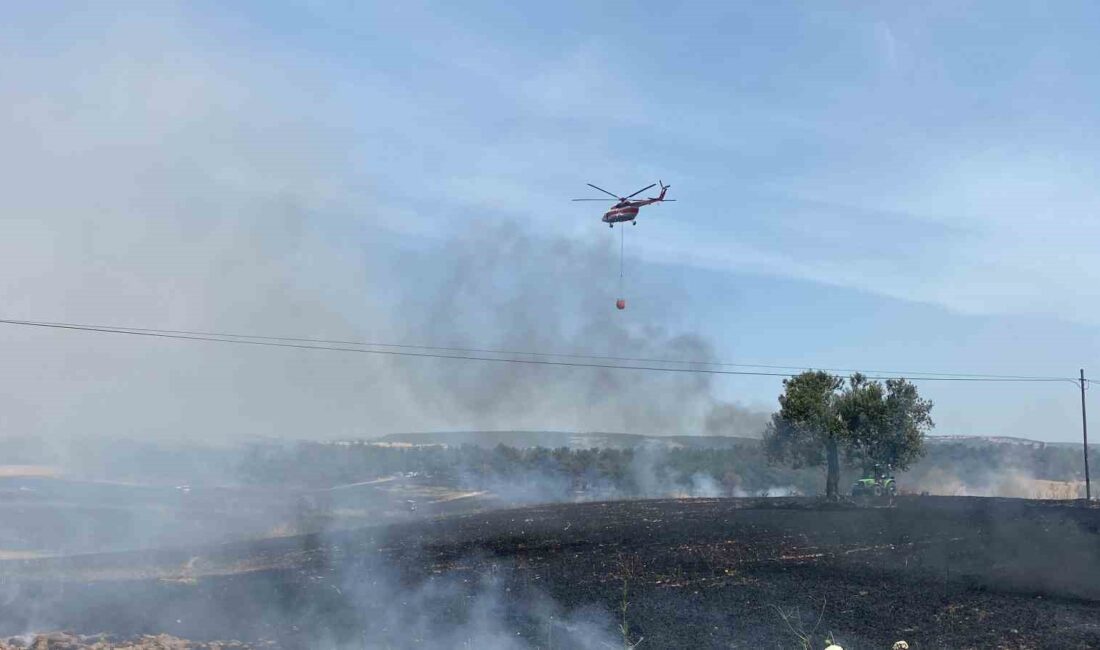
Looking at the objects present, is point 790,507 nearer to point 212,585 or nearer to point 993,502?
point 993,502

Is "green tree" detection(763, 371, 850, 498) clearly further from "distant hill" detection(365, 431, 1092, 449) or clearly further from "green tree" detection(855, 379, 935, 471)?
"distant hill" detection(365, 431, 1092, 449)

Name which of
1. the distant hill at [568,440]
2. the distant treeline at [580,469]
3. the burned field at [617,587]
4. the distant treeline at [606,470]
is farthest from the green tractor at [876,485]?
the distant hill at [568,440]

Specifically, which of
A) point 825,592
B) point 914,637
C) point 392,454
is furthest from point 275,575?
point 392,454

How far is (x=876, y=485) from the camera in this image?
174ft

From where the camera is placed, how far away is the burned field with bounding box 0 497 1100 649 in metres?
18.6

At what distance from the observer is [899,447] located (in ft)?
173

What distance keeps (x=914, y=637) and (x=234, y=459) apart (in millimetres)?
56513

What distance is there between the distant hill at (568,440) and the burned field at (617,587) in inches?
2378

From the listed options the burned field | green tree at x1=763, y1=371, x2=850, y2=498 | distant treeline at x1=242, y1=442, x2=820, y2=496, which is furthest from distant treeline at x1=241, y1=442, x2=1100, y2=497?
the burned field

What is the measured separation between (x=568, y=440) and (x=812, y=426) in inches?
3464

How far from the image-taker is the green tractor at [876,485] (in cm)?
5257

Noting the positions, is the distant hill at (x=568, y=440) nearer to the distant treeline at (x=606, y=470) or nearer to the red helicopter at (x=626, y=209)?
the distant treeline at (x=606, y=470)

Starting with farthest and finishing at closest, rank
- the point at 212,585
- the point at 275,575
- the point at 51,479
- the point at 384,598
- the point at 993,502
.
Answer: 1. the point at 51,479
2. the point at 993,502
3. the point at 275,575
4. the point at 212,585
5. the point at 384,598

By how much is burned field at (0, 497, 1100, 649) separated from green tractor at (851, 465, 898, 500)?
13283 mm
